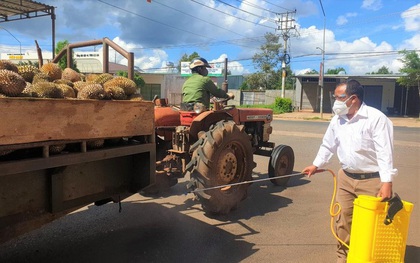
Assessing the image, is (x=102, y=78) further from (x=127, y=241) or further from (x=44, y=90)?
(x=127, y=241)

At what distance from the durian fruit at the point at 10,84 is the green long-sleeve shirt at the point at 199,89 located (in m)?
3.26

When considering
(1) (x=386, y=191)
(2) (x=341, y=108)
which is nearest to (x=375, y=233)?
(1) (x=386, y=191)

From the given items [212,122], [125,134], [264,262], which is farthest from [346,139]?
[212,122]

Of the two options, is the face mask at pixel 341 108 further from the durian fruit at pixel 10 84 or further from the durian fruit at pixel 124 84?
the durian fruit at pixel 10 84

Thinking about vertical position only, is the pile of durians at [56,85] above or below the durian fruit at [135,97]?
above

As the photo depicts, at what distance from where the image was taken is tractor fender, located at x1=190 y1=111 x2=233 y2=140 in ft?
17.4

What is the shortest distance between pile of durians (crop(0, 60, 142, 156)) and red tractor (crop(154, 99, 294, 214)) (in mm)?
1568

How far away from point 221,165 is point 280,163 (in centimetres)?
221

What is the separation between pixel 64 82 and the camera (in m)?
3.43

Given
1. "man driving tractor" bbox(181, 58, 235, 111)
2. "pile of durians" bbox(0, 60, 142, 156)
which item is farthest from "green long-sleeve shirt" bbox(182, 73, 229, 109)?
"pile of durians" bbox(0, 60, 142, 156)

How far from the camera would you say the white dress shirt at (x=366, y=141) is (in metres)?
3.05

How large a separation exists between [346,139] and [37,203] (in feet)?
9.13

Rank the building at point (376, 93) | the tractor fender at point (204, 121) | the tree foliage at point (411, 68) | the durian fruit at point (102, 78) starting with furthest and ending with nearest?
the building at point (376, 93) < the tree foliage at point (411, 68) < the tractor fender at point (204, 121) < the durian fruit at point (102, 78)

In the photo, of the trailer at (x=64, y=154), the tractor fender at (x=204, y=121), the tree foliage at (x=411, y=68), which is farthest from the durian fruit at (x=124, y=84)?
the tree foliage at (x=411, y=68)
